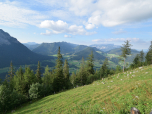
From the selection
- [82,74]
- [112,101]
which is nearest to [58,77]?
[82,74]

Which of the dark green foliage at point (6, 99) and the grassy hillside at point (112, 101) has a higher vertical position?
the grassy hillside at point (112, 101)

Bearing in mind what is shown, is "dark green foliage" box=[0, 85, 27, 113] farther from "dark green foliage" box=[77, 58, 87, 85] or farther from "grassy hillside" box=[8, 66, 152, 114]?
"dark green foliage" box=[77, 58, 87, 85]

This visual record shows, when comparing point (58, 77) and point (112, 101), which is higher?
point (112, 101)

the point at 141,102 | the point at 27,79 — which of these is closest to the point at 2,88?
the point at 27,79

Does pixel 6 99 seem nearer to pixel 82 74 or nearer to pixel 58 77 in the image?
pixel 58 77

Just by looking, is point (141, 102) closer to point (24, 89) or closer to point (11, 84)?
point (24, 89)

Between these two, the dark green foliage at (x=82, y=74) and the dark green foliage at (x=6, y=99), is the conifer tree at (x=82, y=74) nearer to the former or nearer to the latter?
the dark green foliage at (x=82, y=74)

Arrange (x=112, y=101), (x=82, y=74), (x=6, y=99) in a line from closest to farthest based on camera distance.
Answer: (x=112, y=101) → (x=6, y=99) → (x=82, y=74)

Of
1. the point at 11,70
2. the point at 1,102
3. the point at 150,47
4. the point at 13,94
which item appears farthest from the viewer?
the point at 150,47

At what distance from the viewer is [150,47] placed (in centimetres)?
5638

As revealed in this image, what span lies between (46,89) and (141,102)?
121ft

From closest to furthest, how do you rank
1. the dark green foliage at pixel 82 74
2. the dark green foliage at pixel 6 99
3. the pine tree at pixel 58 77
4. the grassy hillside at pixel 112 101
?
the grassy hillside at pixel 112 101 < the dark green foliage at pixel 6 99 < the pine tree at pixel 58 77 < the dark green foliage at pixel 82 74

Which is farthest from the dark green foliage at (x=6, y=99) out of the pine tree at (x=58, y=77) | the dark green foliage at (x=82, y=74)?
the dark green foliage at (x=82, y=74)

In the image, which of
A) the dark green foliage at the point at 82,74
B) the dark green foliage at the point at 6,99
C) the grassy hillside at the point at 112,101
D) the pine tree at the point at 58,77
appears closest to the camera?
the grassy hillside at the point at 112,101
